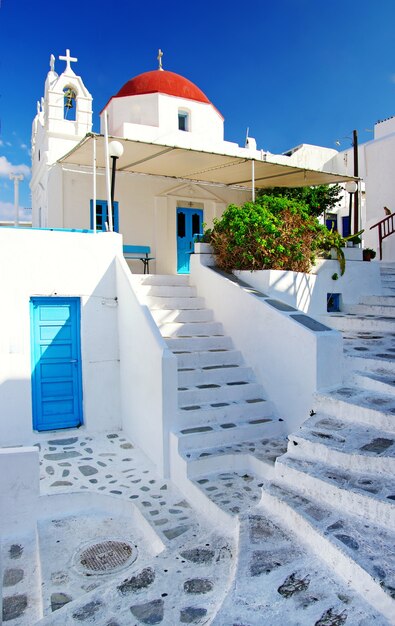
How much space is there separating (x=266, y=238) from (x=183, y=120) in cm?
781

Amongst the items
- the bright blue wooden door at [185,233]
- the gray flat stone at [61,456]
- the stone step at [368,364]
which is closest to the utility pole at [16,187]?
the bright blue wooden door at [185,233]

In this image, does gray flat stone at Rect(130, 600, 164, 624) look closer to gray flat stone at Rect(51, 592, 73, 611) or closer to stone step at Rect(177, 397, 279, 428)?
gray flat stone at Rect(51, 592, 73, 611)

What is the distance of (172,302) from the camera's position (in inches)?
360

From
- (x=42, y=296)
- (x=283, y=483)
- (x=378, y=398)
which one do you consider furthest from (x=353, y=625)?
(x=42, y=296)

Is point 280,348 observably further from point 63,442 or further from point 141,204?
point 141,204

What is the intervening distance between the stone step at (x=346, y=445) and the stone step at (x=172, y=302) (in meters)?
4.23

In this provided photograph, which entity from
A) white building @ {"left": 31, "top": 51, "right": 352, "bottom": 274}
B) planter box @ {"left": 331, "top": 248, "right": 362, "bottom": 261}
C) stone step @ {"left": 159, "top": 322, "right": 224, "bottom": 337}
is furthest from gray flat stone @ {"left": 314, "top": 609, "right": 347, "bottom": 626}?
white building @ {"left": 31, "top": 51, "right": 352, "bottom": 274}

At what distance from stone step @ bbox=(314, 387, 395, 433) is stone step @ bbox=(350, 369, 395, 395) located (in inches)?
3.5

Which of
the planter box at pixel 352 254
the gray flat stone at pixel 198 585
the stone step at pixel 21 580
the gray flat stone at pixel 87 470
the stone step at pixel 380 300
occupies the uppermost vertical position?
the planter box at pixel 352 254

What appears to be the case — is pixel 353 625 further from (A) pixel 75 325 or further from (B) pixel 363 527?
(A) pixel 75 325

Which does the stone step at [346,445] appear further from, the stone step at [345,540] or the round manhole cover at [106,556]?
the round manhole cover at [106,556]

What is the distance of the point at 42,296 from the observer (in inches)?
325

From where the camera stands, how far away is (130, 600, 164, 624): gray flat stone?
3271mm

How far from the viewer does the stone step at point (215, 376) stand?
24.2 feet
